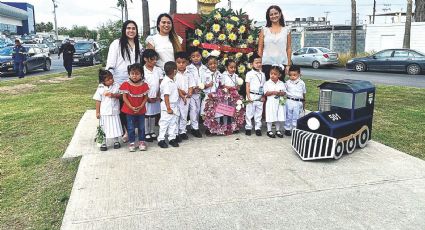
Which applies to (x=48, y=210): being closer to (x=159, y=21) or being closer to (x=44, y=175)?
(x=44, y=175)

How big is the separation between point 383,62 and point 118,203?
19.2 meters

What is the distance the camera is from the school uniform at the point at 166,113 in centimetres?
522

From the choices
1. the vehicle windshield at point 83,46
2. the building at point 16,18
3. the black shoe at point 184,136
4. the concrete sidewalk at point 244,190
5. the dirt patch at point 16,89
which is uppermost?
the building at point 16,18

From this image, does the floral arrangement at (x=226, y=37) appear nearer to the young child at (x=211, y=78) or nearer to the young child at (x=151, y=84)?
the young child at (x=211, y=78)

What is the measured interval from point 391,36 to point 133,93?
24.6 meters

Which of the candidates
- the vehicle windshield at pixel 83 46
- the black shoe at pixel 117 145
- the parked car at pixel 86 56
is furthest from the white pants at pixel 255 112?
the vehicle windshield at pixel 83 46

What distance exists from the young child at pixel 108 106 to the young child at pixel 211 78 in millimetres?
1288

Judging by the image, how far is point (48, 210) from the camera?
3.58 m

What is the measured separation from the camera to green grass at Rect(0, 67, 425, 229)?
3668 mm

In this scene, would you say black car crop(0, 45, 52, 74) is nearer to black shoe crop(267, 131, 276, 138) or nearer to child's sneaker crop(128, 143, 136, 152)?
child's sneaker crop(128, 143, 136, 152)

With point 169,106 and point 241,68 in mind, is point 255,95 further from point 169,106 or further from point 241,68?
point 169,106

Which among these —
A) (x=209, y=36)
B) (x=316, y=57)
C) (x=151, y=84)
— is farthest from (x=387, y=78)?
(x=151, y=84)

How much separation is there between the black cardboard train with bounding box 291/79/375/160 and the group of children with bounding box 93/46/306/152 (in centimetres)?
81

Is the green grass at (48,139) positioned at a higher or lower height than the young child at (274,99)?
lower
